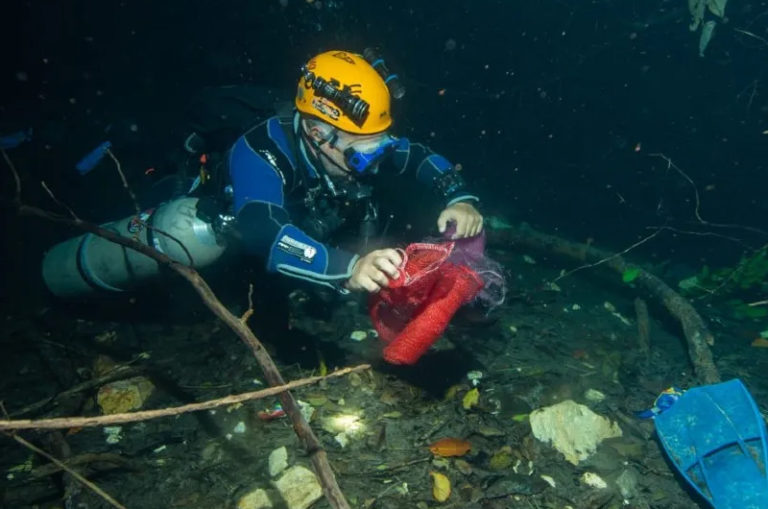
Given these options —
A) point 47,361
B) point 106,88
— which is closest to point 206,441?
point 47,361

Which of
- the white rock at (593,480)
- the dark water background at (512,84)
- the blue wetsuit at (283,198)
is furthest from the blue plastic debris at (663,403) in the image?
the dark water background at (512,84)

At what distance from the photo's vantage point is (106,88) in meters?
9.16

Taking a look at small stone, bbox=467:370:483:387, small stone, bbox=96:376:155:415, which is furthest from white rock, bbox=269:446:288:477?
small stone, bbox=467:370:483:387

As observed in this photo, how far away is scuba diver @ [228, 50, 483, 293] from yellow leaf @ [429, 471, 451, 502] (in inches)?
55.0

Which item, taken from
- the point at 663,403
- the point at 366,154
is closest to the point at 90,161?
the point at 366,154

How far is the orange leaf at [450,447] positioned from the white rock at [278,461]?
1.05 meters

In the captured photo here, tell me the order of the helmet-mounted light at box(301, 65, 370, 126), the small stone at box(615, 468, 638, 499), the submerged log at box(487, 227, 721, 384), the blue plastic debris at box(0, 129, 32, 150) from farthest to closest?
1. the blue plastic debris at box(0, 129, 32, 150)
2. the submerged log at box(487, 227, 721, 384)
3. the helmet-mounted light at box(301, 65, 370, 126)
4. the small stone at box(615, 468, 638, 499)

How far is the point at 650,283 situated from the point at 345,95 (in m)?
4.97

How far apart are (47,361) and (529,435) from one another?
14.9 feet

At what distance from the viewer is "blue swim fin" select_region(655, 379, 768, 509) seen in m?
2.88

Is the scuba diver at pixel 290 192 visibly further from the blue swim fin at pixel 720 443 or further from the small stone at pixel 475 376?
the blue swim fin at pixel 720 443

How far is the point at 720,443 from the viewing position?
10.2ft

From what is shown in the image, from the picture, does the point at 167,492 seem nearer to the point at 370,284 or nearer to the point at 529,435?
the point at 370,284

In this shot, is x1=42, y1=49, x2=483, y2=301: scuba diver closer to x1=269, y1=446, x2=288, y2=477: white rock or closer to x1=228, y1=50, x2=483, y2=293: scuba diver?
x1=228, y1=50, x2=483, y2=293: scuba diver
